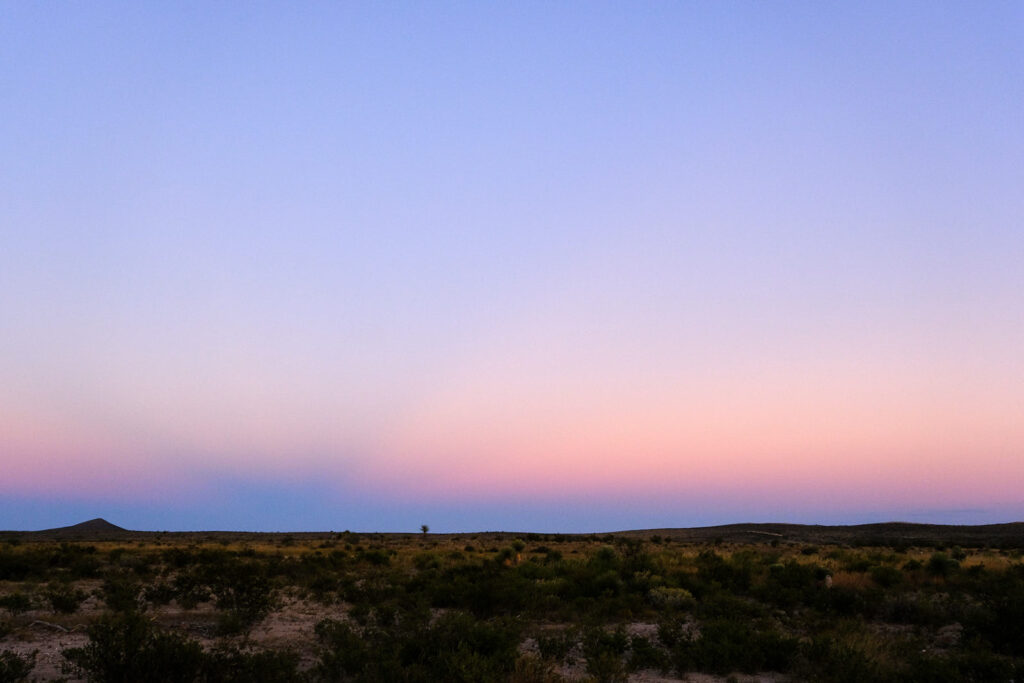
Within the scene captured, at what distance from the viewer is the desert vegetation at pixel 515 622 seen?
925 centimetres

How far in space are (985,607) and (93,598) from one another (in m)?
20.2

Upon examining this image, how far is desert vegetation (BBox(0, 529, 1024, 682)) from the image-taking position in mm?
9250

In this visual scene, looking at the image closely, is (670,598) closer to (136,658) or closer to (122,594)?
(136,658)

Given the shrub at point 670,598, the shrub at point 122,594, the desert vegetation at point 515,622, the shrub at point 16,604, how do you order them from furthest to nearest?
1. the shrub at point 670,598
2. the shrub at point 122,594
3. the shrub at point 16,604
4. the desert vegetation at point 515,622

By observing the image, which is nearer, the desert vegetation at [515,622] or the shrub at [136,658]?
the shrub at [136,658]

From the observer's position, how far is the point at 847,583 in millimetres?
18641

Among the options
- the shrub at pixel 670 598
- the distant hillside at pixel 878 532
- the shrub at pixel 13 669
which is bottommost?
the distant hillside at pixel 878 532

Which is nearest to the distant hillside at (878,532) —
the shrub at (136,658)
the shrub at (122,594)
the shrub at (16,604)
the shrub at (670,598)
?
the shrub at (670,598)

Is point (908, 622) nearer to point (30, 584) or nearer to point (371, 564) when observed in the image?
point (371, 564)

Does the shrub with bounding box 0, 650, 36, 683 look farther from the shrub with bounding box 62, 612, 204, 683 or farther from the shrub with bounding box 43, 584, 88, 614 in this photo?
the shrub with bounding box 43, 584, 88, 614

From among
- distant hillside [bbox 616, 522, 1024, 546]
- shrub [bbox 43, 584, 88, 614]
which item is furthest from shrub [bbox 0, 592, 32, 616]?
distant hillside [bbox 616, 522, 1024, 546]

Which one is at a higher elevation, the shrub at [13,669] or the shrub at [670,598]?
the shrub at [13,669]

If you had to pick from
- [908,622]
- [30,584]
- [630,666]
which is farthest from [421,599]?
[30,584]

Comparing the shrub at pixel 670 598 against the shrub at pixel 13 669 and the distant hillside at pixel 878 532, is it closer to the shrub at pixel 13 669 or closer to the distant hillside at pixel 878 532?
the shrub at pixel 13 669
